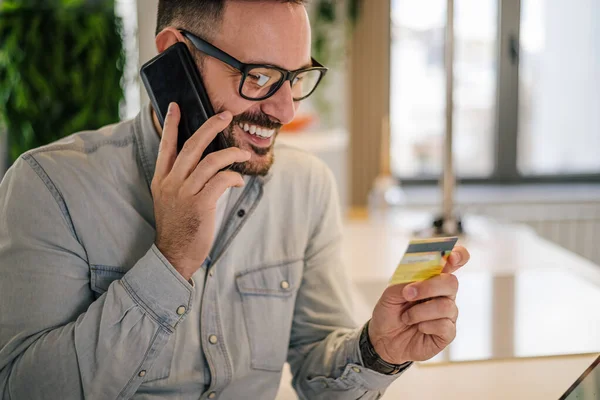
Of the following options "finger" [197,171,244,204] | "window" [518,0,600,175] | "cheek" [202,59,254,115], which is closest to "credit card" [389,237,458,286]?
"finger" [197,171,244,204]

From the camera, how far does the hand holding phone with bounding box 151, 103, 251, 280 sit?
3.30 ft

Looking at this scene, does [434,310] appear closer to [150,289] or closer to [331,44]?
[150,289]

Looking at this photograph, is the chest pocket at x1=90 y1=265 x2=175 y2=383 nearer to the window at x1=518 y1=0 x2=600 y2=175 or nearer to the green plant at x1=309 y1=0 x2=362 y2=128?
the green plant at x1=309 y1=0 x2=362 y2=128

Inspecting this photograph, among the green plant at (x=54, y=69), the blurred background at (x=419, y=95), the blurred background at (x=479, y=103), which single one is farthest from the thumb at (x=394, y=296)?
the blurred background at (x=479, y=103)

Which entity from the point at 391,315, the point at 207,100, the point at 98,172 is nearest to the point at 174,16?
the point at 207,100

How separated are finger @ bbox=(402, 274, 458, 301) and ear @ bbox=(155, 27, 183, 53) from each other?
0.52m

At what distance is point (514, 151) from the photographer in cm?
399

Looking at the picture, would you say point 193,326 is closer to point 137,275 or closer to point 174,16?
point 137,275

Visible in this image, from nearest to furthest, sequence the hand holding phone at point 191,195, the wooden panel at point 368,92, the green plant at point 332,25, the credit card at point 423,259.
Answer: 1. the credit card at point 423,259
2. the hand holding phone at point 191,195
3. the green plant at point 332,25
4. the wooden panel at point 368,92

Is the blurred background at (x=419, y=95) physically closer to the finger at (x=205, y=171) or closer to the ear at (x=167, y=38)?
the ear at (x=167, y=38)

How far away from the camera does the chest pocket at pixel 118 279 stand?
1083mm

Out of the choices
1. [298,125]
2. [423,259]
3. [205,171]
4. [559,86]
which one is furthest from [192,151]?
[559,86]

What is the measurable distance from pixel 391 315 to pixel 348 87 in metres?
2.82

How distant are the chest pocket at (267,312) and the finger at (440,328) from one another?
0.28 m
